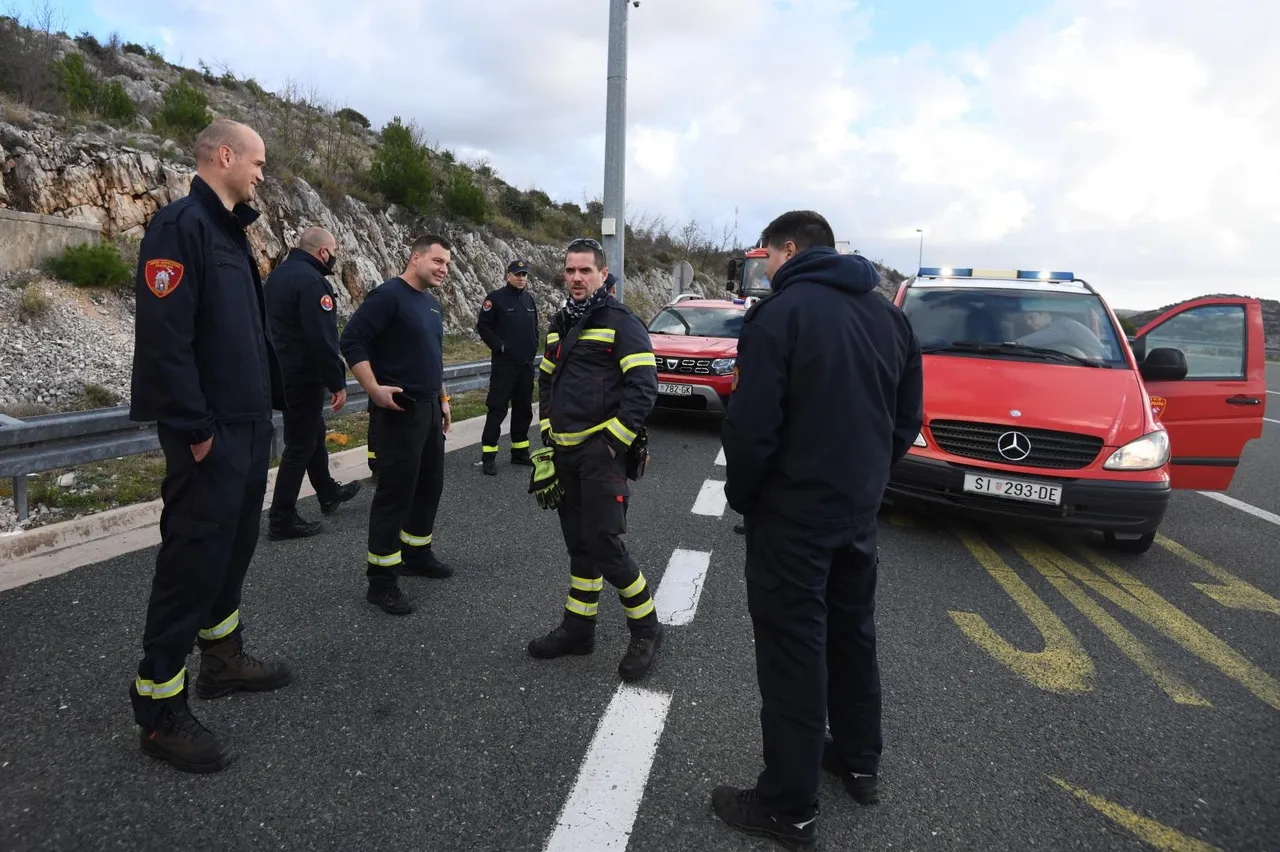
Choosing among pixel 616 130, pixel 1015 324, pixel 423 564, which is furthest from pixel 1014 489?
pixel 616 130

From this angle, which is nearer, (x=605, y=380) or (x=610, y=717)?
(x=610, y=717)

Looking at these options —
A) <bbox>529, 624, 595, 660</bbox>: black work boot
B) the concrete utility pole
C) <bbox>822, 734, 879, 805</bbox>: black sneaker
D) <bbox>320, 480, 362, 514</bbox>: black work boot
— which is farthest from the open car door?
the concrete utility pole

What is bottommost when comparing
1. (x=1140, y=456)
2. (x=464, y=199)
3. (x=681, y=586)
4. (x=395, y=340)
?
(x=681, y=586)

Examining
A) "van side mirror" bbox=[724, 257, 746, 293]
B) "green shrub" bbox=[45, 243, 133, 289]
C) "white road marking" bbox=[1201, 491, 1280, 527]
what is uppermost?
"van side mirror" bbox=[724, 257, 746, 293]

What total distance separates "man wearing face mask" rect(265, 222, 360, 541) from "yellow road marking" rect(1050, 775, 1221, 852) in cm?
402

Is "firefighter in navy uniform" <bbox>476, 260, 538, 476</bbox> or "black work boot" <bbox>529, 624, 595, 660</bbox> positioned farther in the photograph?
"firefighter in navy uniform" <bbox>476, 260, 538, 476</bbox>

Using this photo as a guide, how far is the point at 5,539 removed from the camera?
3.87m

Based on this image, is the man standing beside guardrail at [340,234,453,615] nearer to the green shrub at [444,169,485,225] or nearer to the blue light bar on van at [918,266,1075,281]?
the blue light bar on van at [918,266,1075,281]

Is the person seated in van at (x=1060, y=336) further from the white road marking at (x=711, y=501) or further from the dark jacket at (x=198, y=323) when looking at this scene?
the dark jacket at (x=198, y=323)

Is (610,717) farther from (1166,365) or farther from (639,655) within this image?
(1166,365)

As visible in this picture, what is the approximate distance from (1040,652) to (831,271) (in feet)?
8.27

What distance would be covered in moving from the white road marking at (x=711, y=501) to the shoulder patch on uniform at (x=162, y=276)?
402cm

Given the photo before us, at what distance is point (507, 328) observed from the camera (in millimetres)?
6832

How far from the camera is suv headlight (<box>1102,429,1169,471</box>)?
14.8 feet
